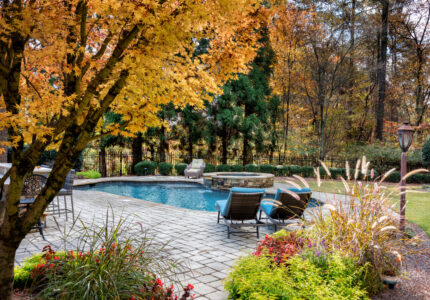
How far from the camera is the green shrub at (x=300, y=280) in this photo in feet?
8.32

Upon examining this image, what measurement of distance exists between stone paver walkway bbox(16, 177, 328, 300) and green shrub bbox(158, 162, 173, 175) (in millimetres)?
8314

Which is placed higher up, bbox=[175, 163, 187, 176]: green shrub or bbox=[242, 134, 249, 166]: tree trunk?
bbox=[242, 134, 249, 166]: tree trunk

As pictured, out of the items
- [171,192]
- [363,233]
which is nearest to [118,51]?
[363,233]

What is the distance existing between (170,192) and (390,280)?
32.3 ft

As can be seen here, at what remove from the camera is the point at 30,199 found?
511 centimetres

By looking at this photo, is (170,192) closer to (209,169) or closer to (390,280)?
(209,169)

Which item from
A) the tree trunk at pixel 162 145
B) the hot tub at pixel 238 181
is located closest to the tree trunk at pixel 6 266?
the hot tub at pixel 238 181

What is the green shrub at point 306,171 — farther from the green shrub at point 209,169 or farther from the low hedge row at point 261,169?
the green shrub at point 209,169

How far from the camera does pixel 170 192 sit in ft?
40.5

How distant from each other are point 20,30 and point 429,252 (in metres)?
5.48

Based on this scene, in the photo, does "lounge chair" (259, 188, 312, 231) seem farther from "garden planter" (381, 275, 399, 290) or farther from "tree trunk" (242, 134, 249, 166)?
"tree trunk" (242, 134, 249, 166)

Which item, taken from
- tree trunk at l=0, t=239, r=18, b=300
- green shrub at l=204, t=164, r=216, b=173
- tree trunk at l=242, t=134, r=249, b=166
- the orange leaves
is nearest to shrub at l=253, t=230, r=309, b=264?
the orange leaves

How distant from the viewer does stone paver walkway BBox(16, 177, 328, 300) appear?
358 cm

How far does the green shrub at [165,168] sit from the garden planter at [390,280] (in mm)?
14043
